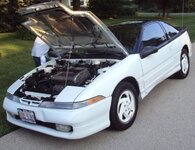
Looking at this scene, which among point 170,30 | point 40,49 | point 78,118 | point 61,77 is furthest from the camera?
point 170,30

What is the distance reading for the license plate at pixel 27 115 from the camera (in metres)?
4.39

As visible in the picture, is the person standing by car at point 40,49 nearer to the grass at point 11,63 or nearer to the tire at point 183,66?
the grass at point 11,63

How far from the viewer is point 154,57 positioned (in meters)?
5.65

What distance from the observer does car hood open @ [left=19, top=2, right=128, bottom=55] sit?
449 cm

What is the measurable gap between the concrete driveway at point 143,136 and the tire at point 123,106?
0.40 feet

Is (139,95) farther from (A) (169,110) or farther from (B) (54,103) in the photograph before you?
(B) (54,103)

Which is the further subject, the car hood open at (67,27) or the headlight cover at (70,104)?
the car hood open at (67,27)

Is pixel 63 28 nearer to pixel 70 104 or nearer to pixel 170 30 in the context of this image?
pixel 70 104

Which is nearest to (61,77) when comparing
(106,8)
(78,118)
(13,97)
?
(13,97)

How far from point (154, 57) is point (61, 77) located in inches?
66.5

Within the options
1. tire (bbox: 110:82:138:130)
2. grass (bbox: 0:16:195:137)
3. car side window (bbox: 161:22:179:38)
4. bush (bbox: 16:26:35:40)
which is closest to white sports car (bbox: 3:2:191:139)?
tire (bbox: 110:82:138:130)

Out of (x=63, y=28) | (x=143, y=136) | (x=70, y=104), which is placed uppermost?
(x=63, y=28)

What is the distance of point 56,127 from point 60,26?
1.57 m

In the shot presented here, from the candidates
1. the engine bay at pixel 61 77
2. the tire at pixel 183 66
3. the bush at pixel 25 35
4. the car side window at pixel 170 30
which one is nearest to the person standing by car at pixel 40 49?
the engine bay at pixel 61 77
